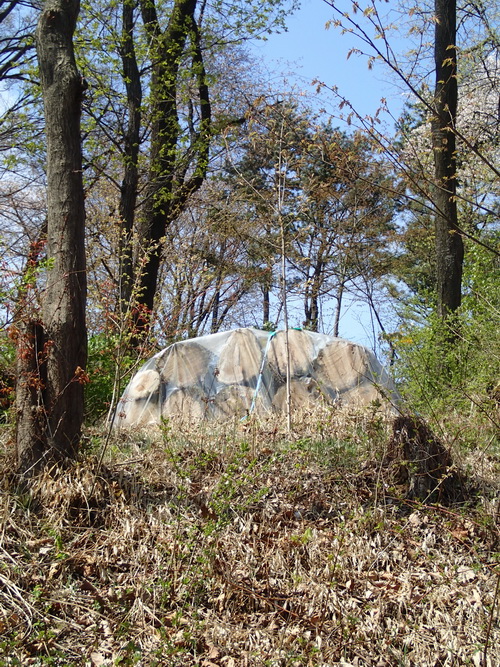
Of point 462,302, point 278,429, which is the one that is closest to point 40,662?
point 278,429

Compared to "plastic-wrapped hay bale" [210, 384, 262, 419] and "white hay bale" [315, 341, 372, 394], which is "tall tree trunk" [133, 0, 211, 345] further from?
"white hay bale" [315, 341, 372, 394]

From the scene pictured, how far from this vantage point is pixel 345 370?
266 inches

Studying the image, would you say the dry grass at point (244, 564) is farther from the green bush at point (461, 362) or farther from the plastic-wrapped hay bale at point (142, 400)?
the plastic-wrapped hay bale at point (142, 400)

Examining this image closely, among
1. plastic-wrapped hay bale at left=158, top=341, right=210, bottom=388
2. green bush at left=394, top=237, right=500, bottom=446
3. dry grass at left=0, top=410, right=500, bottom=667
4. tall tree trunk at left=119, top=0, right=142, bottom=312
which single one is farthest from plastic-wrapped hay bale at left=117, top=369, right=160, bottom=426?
green bush at left=394, top=237, right=500, bottom=446

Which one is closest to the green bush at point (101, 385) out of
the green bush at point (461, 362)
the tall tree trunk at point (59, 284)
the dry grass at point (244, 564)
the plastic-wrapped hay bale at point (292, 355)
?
the plastic-wrapped hay bale at point (292, 355)

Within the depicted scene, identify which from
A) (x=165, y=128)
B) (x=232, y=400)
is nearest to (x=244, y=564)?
(x=232, y=400)

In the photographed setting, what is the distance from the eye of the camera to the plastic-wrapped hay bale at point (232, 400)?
6.39 meters

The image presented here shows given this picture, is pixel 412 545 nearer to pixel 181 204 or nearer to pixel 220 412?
pixel 220 412

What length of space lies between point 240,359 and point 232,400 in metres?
0.50

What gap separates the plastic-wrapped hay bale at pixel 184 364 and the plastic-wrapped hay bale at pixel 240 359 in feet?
0.66

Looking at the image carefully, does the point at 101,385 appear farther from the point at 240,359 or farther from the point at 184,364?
the point at 240,359

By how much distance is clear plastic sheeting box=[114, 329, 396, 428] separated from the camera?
21.4 ft

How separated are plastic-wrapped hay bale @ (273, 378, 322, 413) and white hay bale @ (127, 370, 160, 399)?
1326mm

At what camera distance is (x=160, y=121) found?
31.5ft
